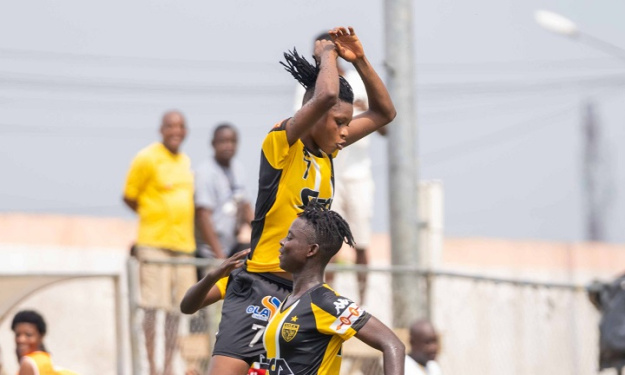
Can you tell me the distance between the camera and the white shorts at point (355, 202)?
11.0m

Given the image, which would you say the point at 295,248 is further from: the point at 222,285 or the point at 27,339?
the point at 27,339

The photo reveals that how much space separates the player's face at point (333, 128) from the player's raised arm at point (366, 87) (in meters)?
0.26

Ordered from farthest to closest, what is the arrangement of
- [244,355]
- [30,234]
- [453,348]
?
[30,234]
[453,348]
[244,355]

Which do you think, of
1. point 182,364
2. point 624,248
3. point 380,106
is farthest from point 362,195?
point 624,248

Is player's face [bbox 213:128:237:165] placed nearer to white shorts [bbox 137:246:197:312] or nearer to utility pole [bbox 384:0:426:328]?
white shorts [bbox 137:246:197:312]

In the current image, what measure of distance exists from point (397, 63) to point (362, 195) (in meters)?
1.19

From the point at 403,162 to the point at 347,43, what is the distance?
488 cm

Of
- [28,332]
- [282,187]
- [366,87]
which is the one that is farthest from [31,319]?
[366,87]

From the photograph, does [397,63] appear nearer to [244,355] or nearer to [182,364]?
[182,364]

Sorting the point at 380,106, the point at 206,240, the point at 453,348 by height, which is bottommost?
the point at 453,348

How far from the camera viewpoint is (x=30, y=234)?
20062mm

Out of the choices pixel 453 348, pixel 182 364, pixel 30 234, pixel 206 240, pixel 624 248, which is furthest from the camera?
pixel 624 248

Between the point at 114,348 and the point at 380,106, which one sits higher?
the point at 380,106

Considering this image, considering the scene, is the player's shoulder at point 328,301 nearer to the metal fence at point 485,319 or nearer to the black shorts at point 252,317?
the black shorts at point 252,317
